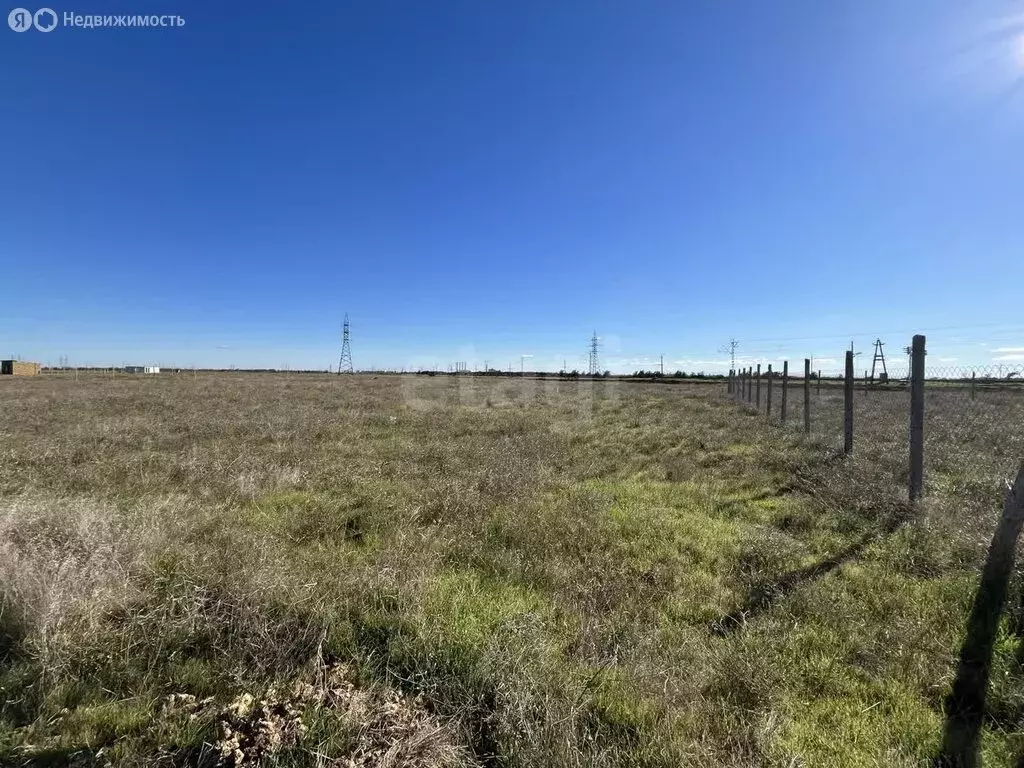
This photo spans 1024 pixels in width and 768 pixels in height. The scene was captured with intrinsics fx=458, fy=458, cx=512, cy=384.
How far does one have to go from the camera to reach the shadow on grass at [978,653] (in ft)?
6.89

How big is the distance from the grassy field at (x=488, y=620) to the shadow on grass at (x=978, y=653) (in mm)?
49

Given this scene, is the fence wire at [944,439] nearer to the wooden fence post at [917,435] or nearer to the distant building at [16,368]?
the wooden fence post at [917,435]

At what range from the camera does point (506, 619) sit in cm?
291

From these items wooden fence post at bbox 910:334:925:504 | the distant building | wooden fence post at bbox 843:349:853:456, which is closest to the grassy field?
wooden fence post at bbox 910:334:925:504

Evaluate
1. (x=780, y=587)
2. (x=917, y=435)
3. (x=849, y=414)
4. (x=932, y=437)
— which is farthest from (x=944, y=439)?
(x=780, y=587)

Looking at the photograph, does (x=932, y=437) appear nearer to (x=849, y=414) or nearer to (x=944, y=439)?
(x=944, y=439)

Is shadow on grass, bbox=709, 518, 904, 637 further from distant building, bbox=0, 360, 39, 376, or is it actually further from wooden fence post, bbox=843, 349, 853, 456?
distant building, bbox=0, 360, 39, 376

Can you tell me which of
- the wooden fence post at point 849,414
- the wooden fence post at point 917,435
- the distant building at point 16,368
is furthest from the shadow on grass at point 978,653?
the distant building at point 16,368

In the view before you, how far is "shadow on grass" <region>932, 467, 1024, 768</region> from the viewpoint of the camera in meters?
2.10

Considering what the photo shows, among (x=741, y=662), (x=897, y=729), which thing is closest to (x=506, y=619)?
Result: (x=741, y=662)

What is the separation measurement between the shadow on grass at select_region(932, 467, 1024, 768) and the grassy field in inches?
1.9

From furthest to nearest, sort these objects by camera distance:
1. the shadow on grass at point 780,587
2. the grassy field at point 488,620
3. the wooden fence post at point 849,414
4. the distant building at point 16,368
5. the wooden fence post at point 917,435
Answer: the distant building at point 16,368
the wooden fence post at point 849,414
the wooden fence post at point 917,435
the shadow on grass at point 780,587
the grassy field at point 488,620

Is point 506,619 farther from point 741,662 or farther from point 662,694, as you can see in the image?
point 741,662

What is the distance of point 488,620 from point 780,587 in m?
2.35
